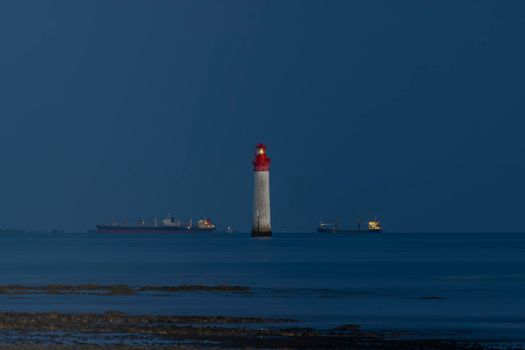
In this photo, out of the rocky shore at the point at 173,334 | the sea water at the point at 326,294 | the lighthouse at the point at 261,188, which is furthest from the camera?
the lighthouse at the point at 261,188

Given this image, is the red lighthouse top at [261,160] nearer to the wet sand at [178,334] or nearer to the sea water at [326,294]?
the sea water at [326,294]

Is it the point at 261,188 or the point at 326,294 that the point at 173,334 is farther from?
the point at 261,188

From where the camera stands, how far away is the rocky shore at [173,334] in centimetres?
2983

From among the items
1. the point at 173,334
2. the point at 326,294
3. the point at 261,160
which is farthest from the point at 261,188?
the point at 173,334

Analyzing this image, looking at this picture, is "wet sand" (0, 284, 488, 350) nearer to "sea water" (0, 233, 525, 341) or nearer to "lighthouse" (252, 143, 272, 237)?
"sea water" (0, 233, 525, 341)

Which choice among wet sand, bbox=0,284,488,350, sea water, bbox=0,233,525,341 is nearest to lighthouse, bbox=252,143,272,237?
sea water, bbox=0,233,525,341

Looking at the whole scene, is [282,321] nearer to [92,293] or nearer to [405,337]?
[405,337]

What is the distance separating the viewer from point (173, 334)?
3241 cm

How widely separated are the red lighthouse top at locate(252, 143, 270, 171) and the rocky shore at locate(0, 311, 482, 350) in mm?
94423

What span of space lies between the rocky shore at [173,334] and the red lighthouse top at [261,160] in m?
94.4

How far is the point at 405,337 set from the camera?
3334cm

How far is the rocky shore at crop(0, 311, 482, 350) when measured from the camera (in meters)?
29.8

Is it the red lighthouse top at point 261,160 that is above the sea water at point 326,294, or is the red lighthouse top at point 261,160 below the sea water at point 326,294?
above

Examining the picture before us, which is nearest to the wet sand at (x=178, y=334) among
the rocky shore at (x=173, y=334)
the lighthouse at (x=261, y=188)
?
the rocky shore at (x=173, y=334)
